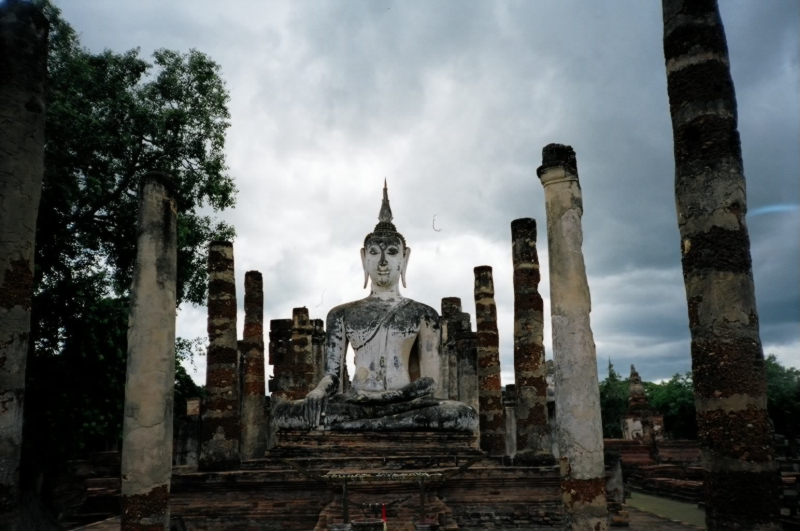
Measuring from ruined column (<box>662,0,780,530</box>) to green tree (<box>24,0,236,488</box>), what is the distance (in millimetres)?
9671

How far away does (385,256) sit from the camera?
10.9 metres

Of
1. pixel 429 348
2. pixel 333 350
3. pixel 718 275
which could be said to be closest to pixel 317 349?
pixel 333 350

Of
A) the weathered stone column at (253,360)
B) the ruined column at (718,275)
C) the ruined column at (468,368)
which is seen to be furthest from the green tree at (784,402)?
the ruined column at (718,275)

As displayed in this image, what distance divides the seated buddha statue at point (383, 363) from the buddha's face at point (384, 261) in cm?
2

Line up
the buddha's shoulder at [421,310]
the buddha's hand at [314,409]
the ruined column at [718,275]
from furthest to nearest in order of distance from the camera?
the buddha's shoulder at [421,310], the buddha's hand at [314,409], the ruined column at [718,275]

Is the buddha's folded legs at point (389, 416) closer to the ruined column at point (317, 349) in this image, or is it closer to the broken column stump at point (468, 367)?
the broken column stump at point (468, 367)

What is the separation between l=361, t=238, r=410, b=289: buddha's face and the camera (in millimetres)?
10852

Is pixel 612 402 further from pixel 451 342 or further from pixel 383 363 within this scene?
pixel 383 363

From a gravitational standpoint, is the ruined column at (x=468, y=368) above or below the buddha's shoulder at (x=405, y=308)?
below

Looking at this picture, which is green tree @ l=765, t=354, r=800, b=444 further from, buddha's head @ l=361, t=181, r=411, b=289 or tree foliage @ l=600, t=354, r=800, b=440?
buddha's head @ l=361, t=181, r=411, b=289

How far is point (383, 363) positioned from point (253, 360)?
5.50 metres

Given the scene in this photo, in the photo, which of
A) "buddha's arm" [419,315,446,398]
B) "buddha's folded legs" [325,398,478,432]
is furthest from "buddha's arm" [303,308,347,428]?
"buddha's arm" [419,315,446,398]

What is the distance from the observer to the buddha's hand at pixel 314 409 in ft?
29.0

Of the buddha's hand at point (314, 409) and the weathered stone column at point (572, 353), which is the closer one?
the weathered stone column at point (572, 353)
